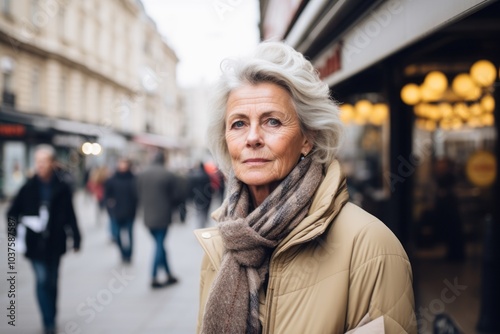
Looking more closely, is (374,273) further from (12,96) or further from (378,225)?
(12,96)

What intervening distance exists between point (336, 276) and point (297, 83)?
2.22 ft

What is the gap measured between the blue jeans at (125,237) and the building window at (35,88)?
55.7ft

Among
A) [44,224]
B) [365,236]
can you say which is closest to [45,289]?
[44,224]

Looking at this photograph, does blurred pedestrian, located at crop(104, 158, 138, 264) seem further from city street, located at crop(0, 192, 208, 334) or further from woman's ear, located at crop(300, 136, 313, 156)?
woman's ear, located at crop(300, 136, 313, 156)

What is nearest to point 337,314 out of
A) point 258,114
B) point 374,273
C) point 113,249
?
point 374,273

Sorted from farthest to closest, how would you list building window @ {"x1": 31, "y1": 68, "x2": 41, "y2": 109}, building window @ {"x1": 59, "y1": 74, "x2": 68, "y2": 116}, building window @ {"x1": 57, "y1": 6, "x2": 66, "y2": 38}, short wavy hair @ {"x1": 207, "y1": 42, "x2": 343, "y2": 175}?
building window @ {"x1": 59, "y1": 74, "x2": 68, "y2": 116}, building window @ {"x1": 57, "y1": 6, "x2": 66, "y2": 38}, building window @ {"x1": 31, "y1": 68, "x2": 41, "y2": 109}, short wavy hair @ {"x1": 207, "y1": 42, "x2": 343, "y2": 175}

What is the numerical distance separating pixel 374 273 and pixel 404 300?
12cm

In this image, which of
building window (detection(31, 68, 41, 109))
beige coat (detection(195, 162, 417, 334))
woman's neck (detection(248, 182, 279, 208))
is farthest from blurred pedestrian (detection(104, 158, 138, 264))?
building window (detection(31, 68, 41, 109))

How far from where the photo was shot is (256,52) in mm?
1698

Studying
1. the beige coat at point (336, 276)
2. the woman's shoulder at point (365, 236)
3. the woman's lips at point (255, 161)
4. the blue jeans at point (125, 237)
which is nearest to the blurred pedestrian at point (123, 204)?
the blue jeans at point (125, 237)

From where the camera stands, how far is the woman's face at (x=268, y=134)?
1642 millimetres

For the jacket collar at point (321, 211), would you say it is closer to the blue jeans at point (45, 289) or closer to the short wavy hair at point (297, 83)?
the short wavy hair at point (297, 83)

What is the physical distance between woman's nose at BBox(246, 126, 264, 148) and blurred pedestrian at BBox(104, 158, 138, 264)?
23.5 feet

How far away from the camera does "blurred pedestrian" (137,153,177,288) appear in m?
6.84
